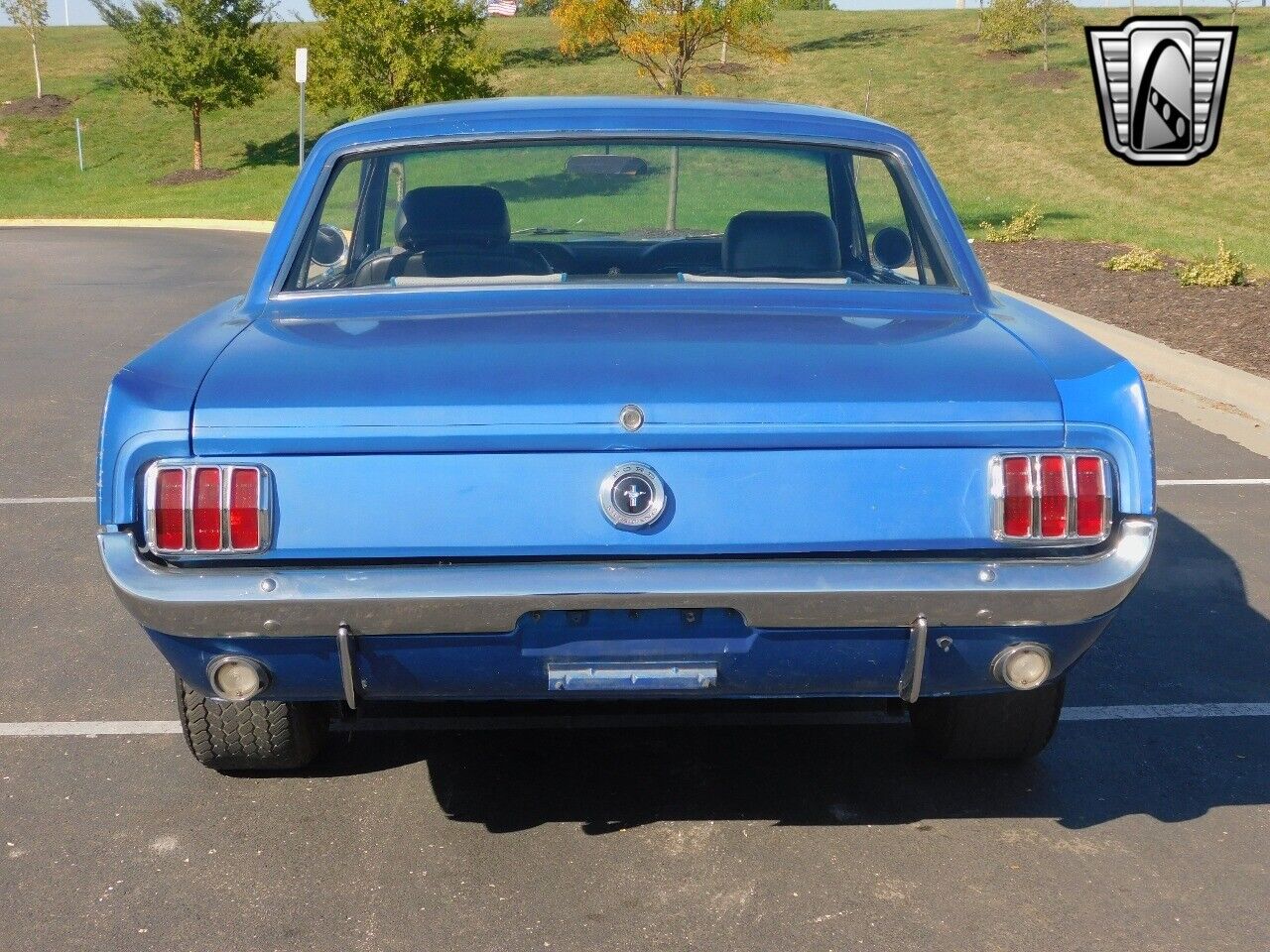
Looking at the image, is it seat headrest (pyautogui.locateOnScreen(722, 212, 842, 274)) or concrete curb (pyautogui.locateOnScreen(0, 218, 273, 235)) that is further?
concrete curb (pyautogui.locateOnScreen(0, 218, 273, 235))

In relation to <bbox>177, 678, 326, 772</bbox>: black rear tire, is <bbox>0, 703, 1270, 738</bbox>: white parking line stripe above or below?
below

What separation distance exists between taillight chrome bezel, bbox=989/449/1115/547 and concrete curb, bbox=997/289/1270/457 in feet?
19.5

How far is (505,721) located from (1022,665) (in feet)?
6.01

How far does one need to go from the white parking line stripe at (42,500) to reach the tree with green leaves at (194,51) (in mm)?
36909

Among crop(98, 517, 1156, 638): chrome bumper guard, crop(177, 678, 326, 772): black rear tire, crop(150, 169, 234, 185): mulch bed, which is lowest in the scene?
crop(150, 169, 234, 185): mulch bed

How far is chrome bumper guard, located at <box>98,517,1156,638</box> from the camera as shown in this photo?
3066 mm

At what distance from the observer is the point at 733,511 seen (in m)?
3.10

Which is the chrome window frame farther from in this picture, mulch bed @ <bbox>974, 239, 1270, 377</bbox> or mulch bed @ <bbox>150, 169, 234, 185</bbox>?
mulch bed @ <bbox>150, 169, 234, 185</bbox>

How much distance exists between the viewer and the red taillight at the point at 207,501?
121 inches

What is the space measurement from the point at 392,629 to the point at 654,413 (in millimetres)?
689

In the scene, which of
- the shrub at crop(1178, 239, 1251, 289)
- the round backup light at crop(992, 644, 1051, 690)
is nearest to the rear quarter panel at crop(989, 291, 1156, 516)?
the round backup light at crop(992, 644, 1051, 690)

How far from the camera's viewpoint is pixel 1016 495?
3.13 metres

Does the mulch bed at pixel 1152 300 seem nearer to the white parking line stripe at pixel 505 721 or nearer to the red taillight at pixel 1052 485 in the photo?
the white parking line stripe at pixel 505 721

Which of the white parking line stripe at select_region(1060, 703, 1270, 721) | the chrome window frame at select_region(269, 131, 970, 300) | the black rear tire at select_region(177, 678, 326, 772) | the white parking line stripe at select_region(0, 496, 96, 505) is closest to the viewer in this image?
Result: the black rear tire at select_region(177, 678, 326, 772)
